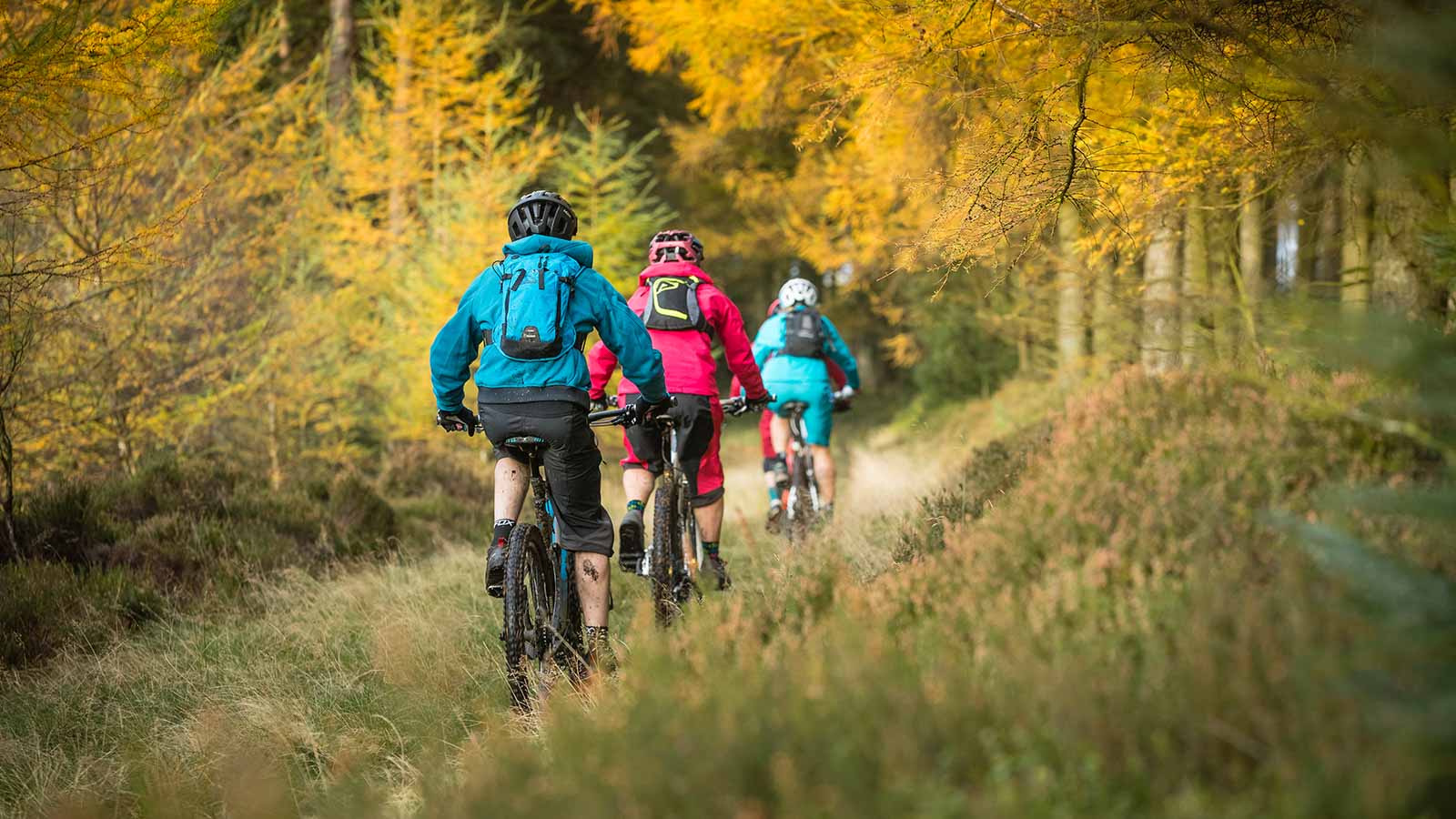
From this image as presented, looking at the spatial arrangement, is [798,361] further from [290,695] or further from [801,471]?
[290,695]

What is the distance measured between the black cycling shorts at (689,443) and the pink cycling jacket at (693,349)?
9 cm

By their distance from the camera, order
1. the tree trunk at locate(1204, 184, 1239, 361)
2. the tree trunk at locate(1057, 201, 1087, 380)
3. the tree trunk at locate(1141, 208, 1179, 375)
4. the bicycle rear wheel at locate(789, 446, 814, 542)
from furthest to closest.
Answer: the tree trunk at locate(1057, 201, 1087, 380) → the bicycle rear wheel at locate(789, 446, 814, 542) → the tree trunk at locate(1141, 208, 1179, 375) → the tree trunk at locate(1204, 184, 1239, 361)

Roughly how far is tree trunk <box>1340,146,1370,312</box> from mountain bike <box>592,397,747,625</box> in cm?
332

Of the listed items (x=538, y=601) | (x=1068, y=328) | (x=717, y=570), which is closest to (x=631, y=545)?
(x=717, y=570)

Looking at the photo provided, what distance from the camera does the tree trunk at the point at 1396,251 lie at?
5484 millimetres

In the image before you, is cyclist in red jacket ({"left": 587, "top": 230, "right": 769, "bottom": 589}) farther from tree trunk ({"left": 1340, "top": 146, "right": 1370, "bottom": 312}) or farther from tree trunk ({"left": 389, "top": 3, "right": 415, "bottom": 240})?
tree trunk ({"left": 389, "top": 3, "right": 415, "bottom": 240})

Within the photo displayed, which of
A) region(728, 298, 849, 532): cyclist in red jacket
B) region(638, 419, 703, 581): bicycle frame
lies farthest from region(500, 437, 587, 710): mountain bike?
region(728, 298, 849, 532): cyclist in red jacket

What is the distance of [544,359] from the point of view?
4.46 m

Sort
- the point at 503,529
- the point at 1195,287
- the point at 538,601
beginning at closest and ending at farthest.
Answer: the point at 503,529, the point at 538,601, the point at 1195,287

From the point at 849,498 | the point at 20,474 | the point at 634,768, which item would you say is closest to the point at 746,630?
the point at 634,768

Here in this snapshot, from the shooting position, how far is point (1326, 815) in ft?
6.54

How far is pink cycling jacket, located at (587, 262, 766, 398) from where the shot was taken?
625 centimetres

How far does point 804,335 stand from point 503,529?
4588 millimetres

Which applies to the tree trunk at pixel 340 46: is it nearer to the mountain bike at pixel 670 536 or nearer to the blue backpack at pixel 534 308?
the mountain bike at pixel 670 536
